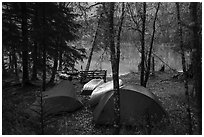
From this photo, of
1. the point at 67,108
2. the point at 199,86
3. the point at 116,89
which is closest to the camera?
the point at 199,86

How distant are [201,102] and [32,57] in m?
12.5

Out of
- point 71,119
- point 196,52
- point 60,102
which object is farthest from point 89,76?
point 196,52

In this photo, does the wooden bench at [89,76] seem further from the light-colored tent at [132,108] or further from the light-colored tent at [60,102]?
the light-colored tent at [132,108]

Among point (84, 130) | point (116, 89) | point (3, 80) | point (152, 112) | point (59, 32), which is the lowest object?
point (84, 130)

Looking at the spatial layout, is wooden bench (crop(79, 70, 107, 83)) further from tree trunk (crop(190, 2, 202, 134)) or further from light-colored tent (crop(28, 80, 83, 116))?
tree trunk (crop(190, 2, 202, 134))

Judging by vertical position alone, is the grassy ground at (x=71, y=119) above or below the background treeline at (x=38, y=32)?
below

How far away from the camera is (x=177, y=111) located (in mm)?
12406

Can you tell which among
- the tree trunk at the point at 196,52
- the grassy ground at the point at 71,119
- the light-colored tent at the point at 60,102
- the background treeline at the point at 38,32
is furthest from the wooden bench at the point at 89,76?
the tree trunk at the point at 196,52

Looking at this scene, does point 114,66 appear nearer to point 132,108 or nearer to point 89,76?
point 132,108

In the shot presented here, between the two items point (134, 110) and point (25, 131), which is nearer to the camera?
point (25, 131)

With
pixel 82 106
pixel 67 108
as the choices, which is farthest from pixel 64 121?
pixel 82 106

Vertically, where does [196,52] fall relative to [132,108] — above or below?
above

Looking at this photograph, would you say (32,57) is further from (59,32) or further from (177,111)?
(177,111)

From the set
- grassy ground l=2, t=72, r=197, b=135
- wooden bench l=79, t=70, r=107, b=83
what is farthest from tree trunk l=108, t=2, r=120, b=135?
wooden bench l=79, t=70, r=107, b=83
